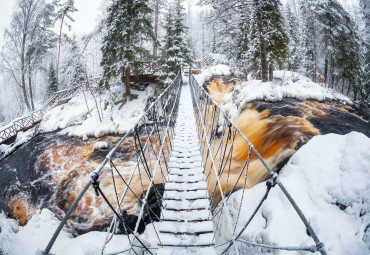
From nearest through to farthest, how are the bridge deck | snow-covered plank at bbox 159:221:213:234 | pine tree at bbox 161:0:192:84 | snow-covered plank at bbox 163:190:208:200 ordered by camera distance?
the bridge deck → snow-covered plank at bbox 159:221:213:234 → snow-covered plank at bbox 163:190:208:200 → pine tree at bbox 161:0:192:84

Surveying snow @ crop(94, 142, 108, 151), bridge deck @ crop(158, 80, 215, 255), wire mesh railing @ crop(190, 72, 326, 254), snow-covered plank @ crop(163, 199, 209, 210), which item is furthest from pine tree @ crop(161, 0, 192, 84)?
snow-covered plank @ crop(163, 199, 209, 210)

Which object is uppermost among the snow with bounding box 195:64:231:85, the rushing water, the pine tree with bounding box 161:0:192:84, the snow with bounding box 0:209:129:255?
the pine tree with bounding box 161:0:192:84

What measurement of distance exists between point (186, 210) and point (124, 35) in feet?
40.6

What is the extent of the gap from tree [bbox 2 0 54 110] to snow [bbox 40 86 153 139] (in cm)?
304

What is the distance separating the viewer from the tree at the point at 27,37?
14.7 m

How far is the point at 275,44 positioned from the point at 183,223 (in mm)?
14033

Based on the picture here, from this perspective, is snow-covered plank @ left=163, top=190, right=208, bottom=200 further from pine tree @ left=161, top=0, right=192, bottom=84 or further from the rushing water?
pine tree @ left=161, top=0, right=192, bottom=84

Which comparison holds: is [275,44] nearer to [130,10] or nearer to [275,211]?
[130,10]

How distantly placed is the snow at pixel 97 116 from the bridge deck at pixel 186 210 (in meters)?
7.84

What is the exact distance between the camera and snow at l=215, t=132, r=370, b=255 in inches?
96.1

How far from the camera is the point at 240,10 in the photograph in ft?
31.5

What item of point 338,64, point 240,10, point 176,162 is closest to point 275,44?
point 240,10

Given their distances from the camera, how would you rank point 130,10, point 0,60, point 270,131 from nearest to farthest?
point 270,131, point 130,10, point 0,60

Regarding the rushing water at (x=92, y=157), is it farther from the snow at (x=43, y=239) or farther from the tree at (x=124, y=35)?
the tree at (x=124, y=35)
